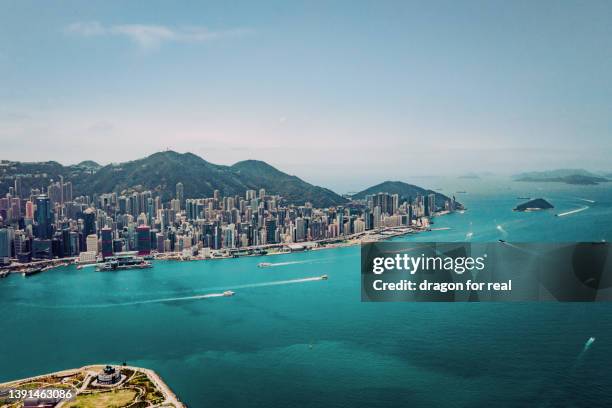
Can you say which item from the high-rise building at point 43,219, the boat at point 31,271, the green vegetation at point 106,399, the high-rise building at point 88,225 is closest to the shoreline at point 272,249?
the boat at point 31,271

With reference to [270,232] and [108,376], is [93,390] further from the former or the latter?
[270,232]

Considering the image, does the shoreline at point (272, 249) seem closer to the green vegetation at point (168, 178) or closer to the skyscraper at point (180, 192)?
the green vegetation at point (168, 178)

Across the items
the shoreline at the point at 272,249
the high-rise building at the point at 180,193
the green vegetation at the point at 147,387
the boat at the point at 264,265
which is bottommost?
the green vegetation at the point at 147,387

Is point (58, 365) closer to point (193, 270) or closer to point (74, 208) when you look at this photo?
point (193, 270)

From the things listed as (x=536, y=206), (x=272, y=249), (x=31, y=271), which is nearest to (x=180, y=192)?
(x=272, y=249)

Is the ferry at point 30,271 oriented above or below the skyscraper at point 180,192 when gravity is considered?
below

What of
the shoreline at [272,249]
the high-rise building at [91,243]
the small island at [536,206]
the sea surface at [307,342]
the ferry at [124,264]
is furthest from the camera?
the small island at [536,206]

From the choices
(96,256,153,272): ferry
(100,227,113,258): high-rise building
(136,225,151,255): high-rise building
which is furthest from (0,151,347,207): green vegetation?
(96,256,153,272): ferry

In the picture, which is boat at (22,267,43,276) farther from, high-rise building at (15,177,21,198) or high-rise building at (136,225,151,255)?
high-rise building at (15,177,21,198)
